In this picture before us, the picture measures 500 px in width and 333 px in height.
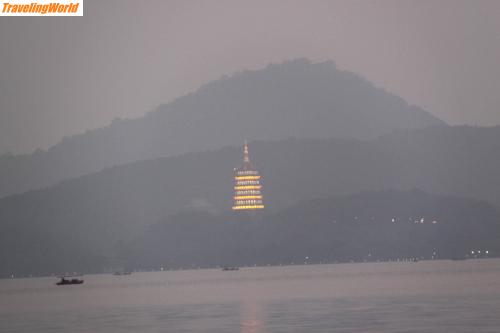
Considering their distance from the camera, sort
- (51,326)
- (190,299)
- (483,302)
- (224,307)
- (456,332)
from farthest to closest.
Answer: (190,299) < (224,307) < (483,302) < (51,326) < (456,332)

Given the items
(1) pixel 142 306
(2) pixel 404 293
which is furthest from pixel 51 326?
(2) pixel 404 293

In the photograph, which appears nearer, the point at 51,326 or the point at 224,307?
the point at 51,326

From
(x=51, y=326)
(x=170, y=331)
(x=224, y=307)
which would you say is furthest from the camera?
(x=224, y=307)

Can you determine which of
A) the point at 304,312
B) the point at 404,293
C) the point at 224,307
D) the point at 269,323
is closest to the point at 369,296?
the point at 404,293

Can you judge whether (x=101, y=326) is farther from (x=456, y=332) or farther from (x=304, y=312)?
(x=456, y=332)

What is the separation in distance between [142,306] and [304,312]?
101ft

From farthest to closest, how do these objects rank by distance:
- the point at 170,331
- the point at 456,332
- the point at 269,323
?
the point at 269,323 < the point at 170,331 < the point at 456,332

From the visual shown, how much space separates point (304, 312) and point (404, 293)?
33.9 m

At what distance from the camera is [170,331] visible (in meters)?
82.3

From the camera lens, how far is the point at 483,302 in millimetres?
103312

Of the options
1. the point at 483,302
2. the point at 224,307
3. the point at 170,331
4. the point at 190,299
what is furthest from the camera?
the point at 190,299

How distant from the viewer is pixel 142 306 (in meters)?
124

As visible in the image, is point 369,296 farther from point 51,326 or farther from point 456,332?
point 456,332

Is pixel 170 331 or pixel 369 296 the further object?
pixel 369 296
